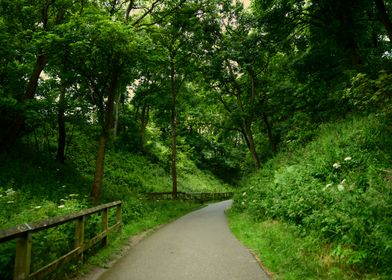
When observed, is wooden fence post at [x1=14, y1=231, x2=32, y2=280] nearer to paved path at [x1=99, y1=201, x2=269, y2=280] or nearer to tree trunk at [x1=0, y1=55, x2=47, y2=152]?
paved path at [x1=99, y1=201, x2=269, y2=280]

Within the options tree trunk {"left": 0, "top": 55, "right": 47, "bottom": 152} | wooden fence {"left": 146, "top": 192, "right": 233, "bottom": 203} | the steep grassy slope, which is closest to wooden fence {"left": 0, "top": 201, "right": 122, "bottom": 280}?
the steep grassy slope

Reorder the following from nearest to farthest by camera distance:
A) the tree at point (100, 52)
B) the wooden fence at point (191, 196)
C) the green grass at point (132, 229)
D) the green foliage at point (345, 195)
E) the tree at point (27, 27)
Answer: the green foliage at point (345, 195) < the green grass at point (132, 229) < the tree at point (100, 52) < the tree at point (27, 27) < the wooden fence at point (191, 196)

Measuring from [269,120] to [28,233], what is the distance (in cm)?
2317

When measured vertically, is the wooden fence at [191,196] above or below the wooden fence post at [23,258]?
below

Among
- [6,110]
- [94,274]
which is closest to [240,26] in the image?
[6,110]

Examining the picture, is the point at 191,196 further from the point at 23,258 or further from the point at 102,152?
the point at 23,258

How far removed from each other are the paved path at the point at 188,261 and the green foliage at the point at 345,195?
→ 1.62 m

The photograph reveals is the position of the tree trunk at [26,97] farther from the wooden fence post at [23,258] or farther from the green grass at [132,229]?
the wooden fence post at [23,258]

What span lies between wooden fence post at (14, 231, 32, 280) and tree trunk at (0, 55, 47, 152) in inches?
604

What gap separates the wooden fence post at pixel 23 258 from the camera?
167 inches

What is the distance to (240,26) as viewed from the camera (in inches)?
859

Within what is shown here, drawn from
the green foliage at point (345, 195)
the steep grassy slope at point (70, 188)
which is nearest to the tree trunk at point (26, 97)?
the steep grassy slope at point (70, 188)

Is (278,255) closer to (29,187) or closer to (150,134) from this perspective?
(29,187)

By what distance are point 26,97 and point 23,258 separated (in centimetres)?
1573
